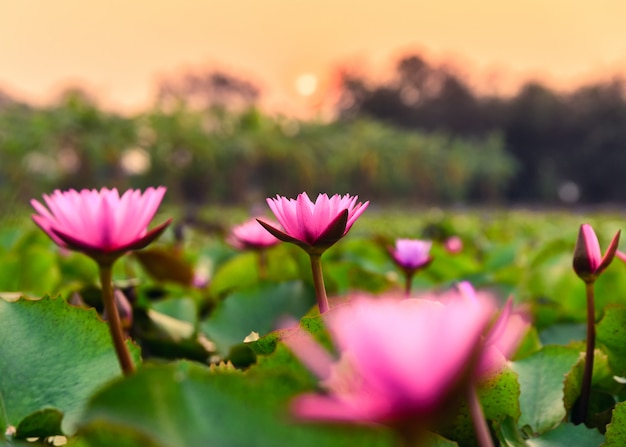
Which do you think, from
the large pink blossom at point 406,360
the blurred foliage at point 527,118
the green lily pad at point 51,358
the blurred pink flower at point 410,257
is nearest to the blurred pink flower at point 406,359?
the large pink blossom at point 406,360

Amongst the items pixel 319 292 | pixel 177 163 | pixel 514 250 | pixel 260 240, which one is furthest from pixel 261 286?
pixel 177 163

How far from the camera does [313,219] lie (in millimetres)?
462

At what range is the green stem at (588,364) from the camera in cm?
55

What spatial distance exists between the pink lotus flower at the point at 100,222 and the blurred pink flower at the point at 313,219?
97 millimetres

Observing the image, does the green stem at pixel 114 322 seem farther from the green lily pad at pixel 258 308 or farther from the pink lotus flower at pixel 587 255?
the green lily pad at pixel 258 308

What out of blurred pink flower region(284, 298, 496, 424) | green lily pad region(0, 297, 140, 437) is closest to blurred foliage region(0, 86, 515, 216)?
green lily pad region(0, 297, 140, 437)

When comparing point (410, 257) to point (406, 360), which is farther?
point (410, 257)

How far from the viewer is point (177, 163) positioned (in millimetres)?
24328

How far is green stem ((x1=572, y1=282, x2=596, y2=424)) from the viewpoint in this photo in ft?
1.81

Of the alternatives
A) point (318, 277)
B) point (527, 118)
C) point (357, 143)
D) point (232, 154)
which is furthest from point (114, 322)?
point (527, 118)

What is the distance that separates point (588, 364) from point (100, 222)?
17.2 inches

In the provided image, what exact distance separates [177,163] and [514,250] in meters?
23.3

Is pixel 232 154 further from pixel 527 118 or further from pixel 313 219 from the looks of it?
pixel 313 219

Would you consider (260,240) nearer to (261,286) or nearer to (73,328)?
(261,286)
